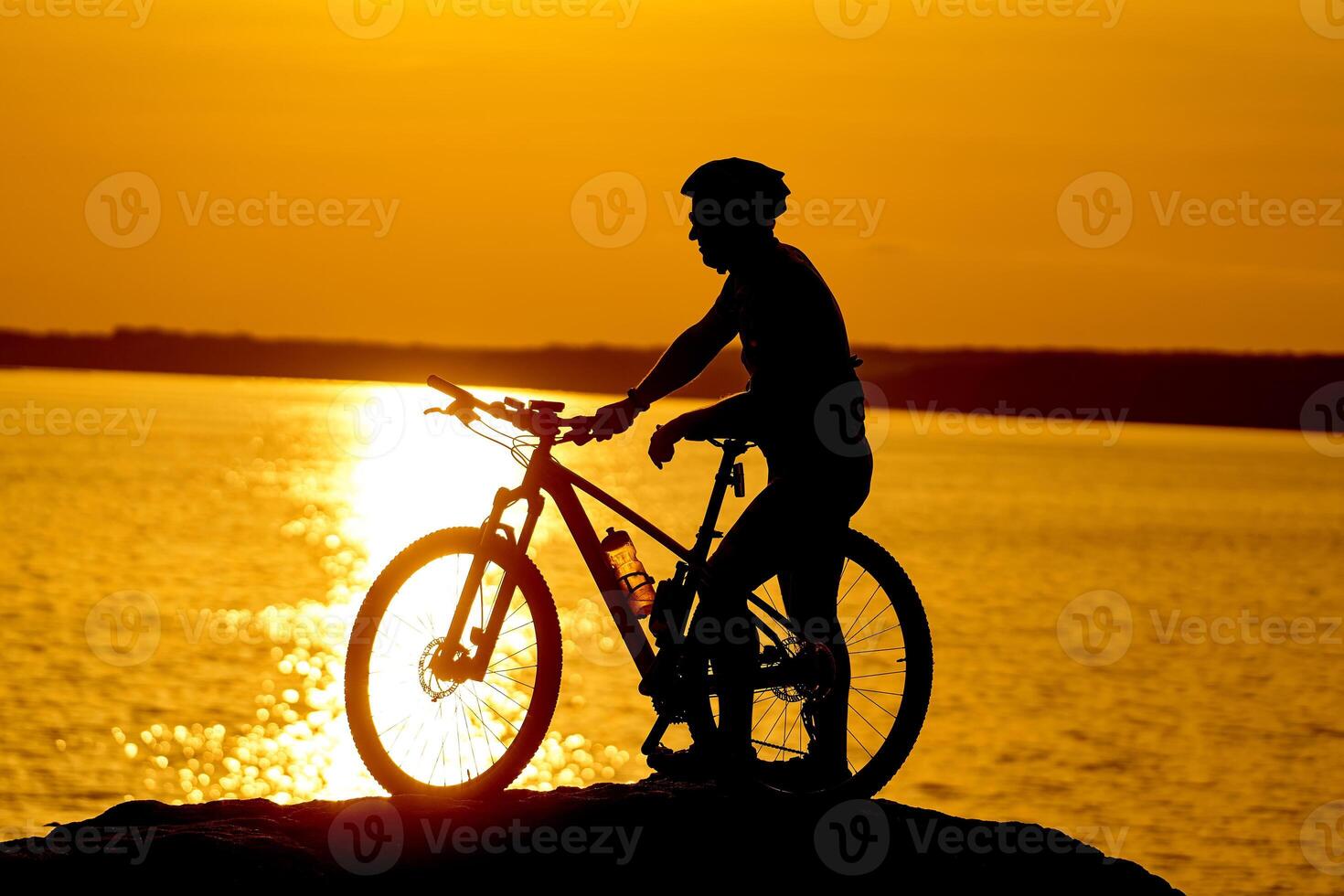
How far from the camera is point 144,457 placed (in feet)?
483

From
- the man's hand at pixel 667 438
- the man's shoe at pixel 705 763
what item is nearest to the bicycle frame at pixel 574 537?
the man's hand at pixel 667 438

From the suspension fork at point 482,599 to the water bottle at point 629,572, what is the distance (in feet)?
1.16

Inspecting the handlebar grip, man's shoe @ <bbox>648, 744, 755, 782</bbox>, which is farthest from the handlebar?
man's shoe @ <bbox>648, 744, 755, 782</bbox>

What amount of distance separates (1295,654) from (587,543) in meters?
57.8

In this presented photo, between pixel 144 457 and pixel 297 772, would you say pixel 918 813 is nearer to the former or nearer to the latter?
pixel 297 772

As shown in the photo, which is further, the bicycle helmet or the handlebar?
the handlebar

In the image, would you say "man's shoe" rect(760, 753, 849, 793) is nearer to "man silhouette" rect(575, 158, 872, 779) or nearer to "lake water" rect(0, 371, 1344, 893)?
"man silhouette" rect(575, 158, 872, 779)

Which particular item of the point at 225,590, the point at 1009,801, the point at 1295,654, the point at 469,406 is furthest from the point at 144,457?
the point at 469,406

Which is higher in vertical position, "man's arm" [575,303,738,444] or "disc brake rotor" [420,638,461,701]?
"man's arm" [575,303,738,444]

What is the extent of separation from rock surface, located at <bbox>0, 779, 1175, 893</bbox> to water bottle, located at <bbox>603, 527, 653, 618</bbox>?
75cm

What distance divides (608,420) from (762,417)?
63cm

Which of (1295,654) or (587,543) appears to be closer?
(587,543)

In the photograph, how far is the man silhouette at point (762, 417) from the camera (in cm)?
632

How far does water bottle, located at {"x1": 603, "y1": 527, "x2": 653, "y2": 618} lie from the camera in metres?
6.62
